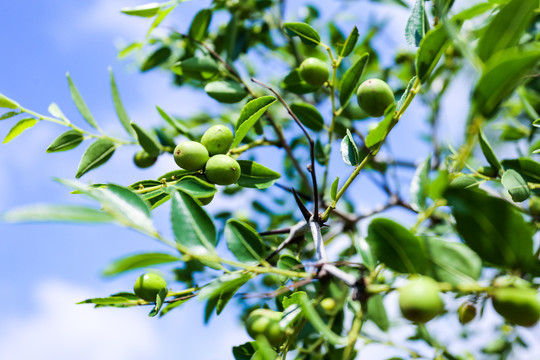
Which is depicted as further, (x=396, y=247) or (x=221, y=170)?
(x=221, y=170)

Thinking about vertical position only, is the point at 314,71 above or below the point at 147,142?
above

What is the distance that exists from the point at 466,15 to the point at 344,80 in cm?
50

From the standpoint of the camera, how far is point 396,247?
3.37 ft

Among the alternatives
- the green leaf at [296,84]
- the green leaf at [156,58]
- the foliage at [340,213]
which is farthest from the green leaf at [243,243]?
the green leaf at [156,58]

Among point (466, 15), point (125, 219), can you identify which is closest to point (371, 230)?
point (125, 219)

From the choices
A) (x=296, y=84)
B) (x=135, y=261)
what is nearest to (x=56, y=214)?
(x=135, y=261)

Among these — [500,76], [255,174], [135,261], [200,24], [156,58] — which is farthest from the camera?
[156,58]

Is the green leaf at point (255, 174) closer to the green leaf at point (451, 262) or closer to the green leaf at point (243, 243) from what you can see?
the green leaf at point (243, 243)

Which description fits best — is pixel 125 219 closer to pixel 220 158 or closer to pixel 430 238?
pixel 220 158

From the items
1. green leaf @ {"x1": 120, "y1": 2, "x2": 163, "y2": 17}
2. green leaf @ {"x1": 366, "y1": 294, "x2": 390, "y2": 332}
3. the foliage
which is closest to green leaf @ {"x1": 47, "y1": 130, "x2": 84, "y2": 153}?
the foliage

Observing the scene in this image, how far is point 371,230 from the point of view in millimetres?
1065

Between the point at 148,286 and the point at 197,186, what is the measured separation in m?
0.36

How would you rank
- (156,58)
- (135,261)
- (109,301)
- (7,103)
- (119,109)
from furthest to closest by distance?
(156,58)
(119,109)
(7,103)
(109,301)
(135,261)

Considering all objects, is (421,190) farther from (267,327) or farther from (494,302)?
(267,327)
